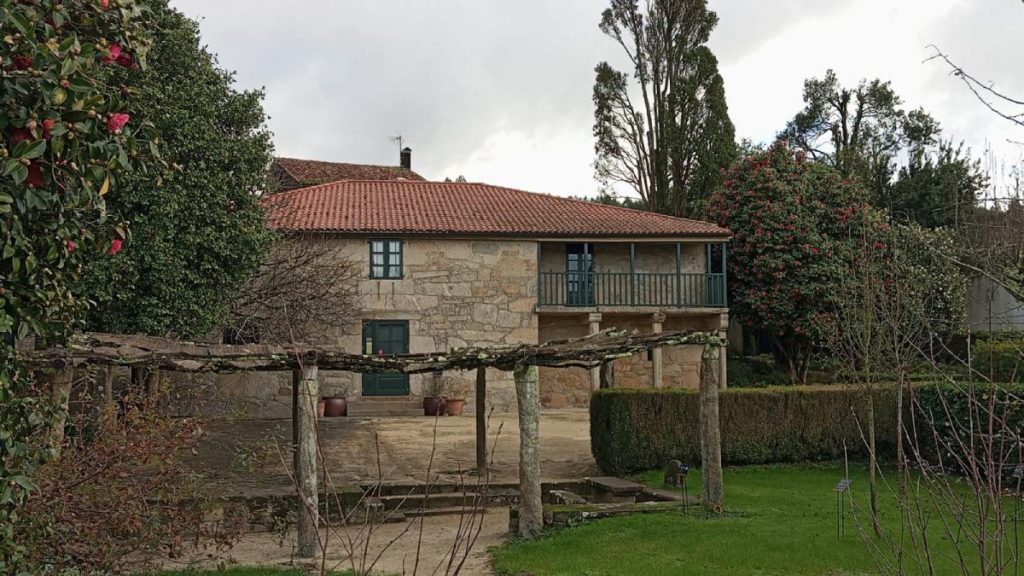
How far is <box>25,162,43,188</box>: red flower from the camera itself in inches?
137

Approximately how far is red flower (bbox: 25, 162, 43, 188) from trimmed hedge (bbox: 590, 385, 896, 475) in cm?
1221

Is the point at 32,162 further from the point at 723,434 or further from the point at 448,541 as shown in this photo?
the point at 723,434

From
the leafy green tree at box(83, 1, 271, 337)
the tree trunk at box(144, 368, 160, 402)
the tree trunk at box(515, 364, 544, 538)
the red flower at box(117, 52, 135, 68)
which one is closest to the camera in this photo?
the red flower at box(117, 52, 135, 68)

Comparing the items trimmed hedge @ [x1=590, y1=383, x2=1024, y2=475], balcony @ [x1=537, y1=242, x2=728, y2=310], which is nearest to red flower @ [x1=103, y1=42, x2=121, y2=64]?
trimmed hedge @ [x1=590, y1=383, x2=1024, y2=475]

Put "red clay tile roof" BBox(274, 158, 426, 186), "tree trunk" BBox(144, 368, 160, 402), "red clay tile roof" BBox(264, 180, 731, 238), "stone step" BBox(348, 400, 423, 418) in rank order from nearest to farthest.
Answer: "tree trunk" BBox(144, 368, 160, 402) < "stone step" BBox(348, 400, 423, 418) < "red clay tile roof" BBox(264, 180, 731, 238) < "red clay tile roof" BBox(274, 158, 426, 186)

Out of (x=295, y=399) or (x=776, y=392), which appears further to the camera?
(x=776, y=392)

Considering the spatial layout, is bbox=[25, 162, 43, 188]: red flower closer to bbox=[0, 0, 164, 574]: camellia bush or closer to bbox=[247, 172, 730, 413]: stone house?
bbox=[0, 0, 164, 574]: camellia bush

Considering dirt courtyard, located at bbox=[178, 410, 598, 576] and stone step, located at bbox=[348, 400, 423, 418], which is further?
stone step, located at bbox=[348, 400, 423, 418]

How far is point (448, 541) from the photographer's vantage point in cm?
1059

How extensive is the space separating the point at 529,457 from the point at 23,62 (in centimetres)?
802

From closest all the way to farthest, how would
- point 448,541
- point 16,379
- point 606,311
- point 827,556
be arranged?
point 16,379
point 827,556
point 448,541
point 606,311

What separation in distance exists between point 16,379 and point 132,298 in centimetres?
1064

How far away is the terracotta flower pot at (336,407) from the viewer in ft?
71.9

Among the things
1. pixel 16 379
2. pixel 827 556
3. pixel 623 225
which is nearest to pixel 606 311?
pixel 623 225
